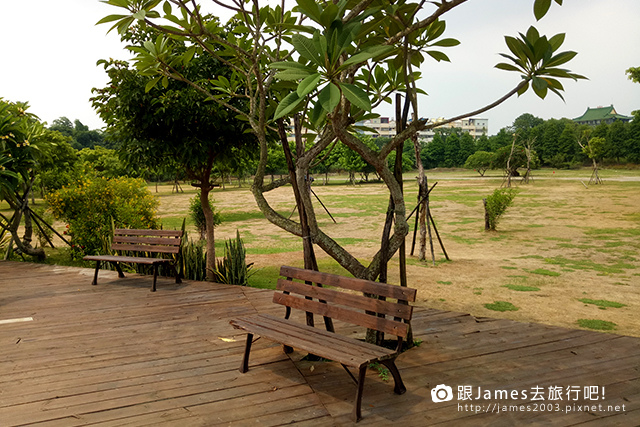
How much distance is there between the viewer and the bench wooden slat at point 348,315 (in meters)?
3.27

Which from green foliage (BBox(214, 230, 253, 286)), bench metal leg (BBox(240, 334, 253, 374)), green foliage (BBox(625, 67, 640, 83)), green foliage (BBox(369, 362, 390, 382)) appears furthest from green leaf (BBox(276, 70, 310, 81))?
green foliage (BBox(625, 67, 640, 83))

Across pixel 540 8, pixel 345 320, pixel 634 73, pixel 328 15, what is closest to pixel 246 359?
pixel 345 320

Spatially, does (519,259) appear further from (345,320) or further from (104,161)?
(104,161)

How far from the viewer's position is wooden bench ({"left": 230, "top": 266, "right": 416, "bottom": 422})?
3.06 meters

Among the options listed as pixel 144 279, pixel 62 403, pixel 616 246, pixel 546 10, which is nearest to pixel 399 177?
pixel 546 10

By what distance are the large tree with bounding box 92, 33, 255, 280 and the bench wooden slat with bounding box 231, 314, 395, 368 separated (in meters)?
3.67

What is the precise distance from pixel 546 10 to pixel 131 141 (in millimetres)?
6478

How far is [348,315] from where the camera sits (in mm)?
3586

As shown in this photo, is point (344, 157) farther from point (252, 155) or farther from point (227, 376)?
point (227, 376)

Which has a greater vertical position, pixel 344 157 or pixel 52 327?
pixel 344 157

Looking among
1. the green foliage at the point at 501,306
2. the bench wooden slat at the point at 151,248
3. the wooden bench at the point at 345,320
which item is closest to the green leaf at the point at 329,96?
the wooden bench at the point at 345,320

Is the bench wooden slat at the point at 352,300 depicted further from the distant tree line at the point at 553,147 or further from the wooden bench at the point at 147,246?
the distant tree line at the point at 553,147

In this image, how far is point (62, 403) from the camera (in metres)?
3.27

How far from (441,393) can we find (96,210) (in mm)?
8977
